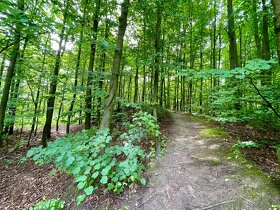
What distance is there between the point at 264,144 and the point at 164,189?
3658 millimetres

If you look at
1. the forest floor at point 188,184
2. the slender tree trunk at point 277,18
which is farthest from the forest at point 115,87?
the forest floor at point 188,184

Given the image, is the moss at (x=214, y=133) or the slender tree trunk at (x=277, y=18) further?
the moss at (x=214, y=133)

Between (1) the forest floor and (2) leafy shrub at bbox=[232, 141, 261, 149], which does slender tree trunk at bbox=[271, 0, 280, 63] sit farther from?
(2) leafy shrub at bbox=[232, 141, 261, 149]

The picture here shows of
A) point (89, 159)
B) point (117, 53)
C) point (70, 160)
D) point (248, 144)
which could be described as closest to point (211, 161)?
point (248, 144)

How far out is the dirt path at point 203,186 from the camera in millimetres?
3062

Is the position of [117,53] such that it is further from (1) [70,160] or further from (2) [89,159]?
(1) [70,160]

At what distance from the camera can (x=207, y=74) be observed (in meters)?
2.79

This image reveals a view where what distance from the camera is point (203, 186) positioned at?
3.59m

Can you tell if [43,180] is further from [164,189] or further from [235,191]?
[235,191]

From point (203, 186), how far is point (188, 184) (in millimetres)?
313

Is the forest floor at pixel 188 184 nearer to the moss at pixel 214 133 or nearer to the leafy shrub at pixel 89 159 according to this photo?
the moss at pixel 214 133

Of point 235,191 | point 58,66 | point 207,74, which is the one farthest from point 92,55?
point 235,191

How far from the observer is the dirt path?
10.0 ft

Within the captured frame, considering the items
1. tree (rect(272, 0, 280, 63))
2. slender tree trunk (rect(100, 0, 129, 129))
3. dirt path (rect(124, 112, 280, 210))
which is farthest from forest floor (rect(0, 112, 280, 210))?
tree (rect(272, 0, 280, 63))
